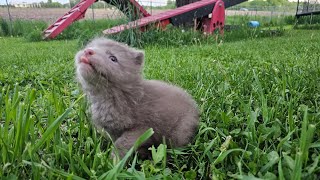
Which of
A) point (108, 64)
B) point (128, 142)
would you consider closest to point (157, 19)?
point (108, 64)

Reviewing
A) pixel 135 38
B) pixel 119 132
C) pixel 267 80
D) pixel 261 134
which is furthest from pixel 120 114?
pixel 135 38

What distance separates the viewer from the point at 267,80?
2934 millimetres

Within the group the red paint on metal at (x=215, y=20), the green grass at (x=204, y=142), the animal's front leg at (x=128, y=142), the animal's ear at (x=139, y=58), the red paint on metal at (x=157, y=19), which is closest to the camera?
the green grass at (x=204, y=142)

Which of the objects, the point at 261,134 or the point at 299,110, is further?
the point at 299,110

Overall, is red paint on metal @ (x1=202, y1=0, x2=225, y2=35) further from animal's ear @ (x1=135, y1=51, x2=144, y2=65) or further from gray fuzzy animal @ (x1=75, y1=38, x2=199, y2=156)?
gray fuzzy animal @ (x1=75, y1=38, x2=199, y2=156)

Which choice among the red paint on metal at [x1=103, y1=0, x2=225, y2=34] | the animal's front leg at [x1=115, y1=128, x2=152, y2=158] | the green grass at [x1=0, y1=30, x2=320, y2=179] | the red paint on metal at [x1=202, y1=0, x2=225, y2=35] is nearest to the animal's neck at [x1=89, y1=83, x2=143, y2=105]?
the green grass at [x1=0, y1=30, x2=320, y2=179]

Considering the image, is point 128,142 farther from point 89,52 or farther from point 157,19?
point 157,19

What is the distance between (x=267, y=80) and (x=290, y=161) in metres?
1.61

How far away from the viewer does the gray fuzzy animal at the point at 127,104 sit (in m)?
1.86

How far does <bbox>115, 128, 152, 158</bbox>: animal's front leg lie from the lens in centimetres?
172

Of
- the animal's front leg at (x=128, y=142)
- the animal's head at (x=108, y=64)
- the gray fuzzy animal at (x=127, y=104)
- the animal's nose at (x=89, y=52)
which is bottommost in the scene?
the animal's front leg at (x=128, y=142)

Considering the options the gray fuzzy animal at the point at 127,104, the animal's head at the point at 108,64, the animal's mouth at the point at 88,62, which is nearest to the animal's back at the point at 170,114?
the gray fuzzy animal at the point at 127,104

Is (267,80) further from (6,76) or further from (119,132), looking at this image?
(6,76)

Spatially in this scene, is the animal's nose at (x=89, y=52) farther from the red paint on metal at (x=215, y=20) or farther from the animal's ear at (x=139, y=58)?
the red paint on metal at (x=215, y=20)
